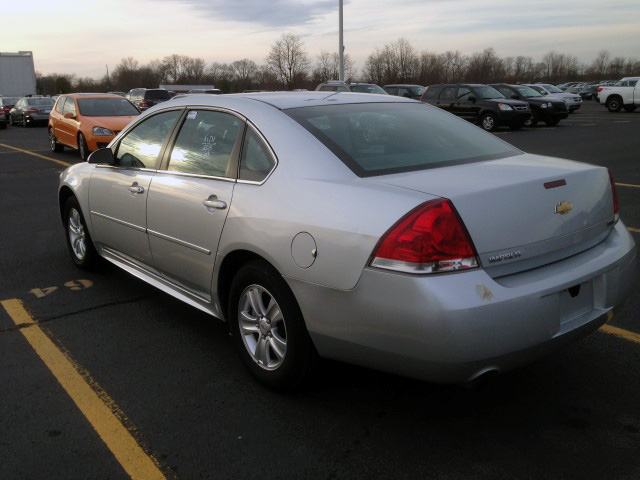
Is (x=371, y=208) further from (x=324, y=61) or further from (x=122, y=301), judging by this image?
(x=324, y=61)

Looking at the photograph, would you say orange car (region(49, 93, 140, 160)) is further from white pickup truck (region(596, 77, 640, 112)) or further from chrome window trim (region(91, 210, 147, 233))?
white pickup truck (region(596, 77, 640, 112))

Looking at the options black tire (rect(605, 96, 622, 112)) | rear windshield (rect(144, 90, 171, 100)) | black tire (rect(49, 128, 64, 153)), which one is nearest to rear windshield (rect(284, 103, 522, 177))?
black tire (rect(49, 128, 64, 153))

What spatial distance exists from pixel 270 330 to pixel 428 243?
1.11 meters

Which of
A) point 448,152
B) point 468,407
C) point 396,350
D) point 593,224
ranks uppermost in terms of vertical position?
point 448,152

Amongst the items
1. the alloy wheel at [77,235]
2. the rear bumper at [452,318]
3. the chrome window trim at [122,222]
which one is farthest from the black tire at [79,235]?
the rear bumper at [452,318]

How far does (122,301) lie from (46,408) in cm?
165

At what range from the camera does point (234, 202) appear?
3.30 meters

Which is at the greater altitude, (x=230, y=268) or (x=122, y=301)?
(x=230, y=268)

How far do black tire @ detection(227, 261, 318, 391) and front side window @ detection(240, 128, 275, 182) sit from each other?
0.49 meters

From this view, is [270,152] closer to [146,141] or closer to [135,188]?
[135,188]

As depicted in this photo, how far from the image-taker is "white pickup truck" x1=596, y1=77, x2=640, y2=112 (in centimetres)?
3017

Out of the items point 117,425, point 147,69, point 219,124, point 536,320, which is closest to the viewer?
point 536,320

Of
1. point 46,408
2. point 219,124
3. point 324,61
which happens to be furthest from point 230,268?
point 324,61

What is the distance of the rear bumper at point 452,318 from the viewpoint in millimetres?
2459
